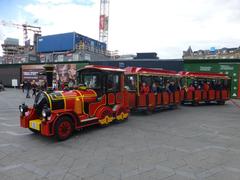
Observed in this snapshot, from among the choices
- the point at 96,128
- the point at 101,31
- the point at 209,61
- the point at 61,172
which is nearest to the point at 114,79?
the point at 96,128

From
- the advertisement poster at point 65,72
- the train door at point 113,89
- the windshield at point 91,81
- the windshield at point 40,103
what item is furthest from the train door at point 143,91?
the advertisement poster at point 65,72

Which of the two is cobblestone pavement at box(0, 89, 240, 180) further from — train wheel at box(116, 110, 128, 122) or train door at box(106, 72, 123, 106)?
train door at box(106, 72, 123, 106)

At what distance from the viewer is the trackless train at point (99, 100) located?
22.3ft

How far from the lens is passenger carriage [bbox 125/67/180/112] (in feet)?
37.4

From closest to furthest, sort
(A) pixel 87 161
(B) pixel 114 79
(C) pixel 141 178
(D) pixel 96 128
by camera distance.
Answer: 1. (C) pixel 141 178
2. (A) pixel 87 161
3. (D) pixel 96 128
4. (B) pixel 114 79

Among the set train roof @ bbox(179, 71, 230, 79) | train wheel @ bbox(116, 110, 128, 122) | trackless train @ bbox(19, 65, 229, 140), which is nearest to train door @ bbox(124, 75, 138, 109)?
trackless train @ bbox(19, 65, 229, 140)

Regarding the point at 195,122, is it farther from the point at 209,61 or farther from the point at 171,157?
the point at 209,61

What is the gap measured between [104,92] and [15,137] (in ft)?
11.0

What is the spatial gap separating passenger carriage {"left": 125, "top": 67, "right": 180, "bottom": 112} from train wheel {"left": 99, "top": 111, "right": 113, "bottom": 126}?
2697 millimetres

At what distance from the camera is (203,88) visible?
640 inches

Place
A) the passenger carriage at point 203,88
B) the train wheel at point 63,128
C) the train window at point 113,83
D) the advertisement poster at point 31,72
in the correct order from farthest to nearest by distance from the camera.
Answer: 1. the advertisement poster at point 31,72
2. the passenger carriage at point 203,88
3. the train window at point 113,83
4. the train wheel at point 63,128

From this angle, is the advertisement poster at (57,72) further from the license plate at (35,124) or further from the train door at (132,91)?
the license plate at (35,124)

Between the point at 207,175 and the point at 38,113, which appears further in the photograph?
the point at 38,113

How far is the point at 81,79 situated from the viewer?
9.09m
